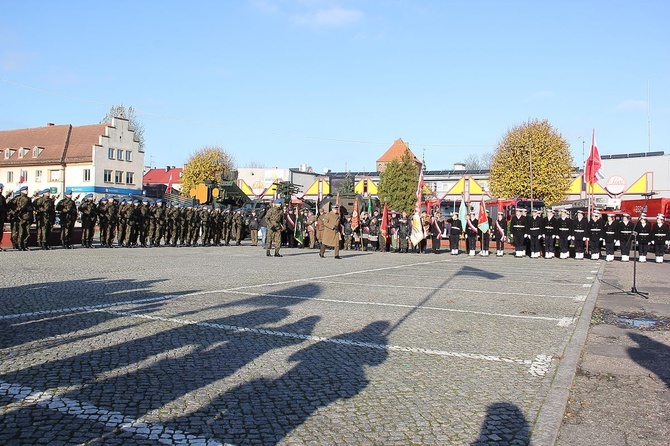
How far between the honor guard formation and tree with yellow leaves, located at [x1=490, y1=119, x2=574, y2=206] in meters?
28.1

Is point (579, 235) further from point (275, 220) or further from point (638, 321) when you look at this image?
point (638, 321)

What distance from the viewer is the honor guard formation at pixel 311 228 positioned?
832 inches

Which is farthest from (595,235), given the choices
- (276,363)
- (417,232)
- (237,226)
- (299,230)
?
(276,363)

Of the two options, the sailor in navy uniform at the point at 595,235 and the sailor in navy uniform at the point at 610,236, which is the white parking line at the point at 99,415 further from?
the sailor in navy uniform at the point at 595,235

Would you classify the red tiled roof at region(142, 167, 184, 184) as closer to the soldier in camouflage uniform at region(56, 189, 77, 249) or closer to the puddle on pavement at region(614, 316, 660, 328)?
the soldier in camouflage uniform at region(56, 189, 77, 249)

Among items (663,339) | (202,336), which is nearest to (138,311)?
(202,336)

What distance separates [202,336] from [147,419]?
8.95 ft

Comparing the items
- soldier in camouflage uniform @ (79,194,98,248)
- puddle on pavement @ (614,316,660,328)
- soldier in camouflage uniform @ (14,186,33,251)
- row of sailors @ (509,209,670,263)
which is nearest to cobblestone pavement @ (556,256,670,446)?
puddle on pavement @ (614,316,660,328)

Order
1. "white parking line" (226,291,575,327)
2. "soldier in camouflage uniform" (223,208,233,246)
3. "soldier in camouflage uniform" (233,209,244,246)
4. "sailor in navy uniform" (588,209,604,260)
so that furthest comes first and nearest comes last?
"soldier in camouflage uniform" (233,209,244,246) → "soldier in camouflage uniform" (223,208,233,246) → "sailor in navy uniform" (588,209,604,260) → "white parking line" (226,291,575,327)

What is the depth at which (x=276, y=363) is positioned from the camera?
233 inches

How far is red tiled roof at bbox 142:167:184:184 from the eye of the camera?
360 feet

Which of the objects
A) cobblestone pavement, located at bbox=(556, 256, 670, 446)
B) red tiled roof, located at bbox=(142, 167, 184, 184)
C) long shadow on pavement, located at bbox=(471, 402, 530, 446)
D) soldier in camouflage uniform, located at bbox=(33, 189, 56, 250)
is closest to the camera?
long shadow on pavement, located at bbox=(471, 402, 530, 446)

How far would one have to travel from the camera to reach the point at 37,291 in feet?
33.0

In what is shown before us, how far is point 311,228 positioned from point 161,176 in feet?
290
